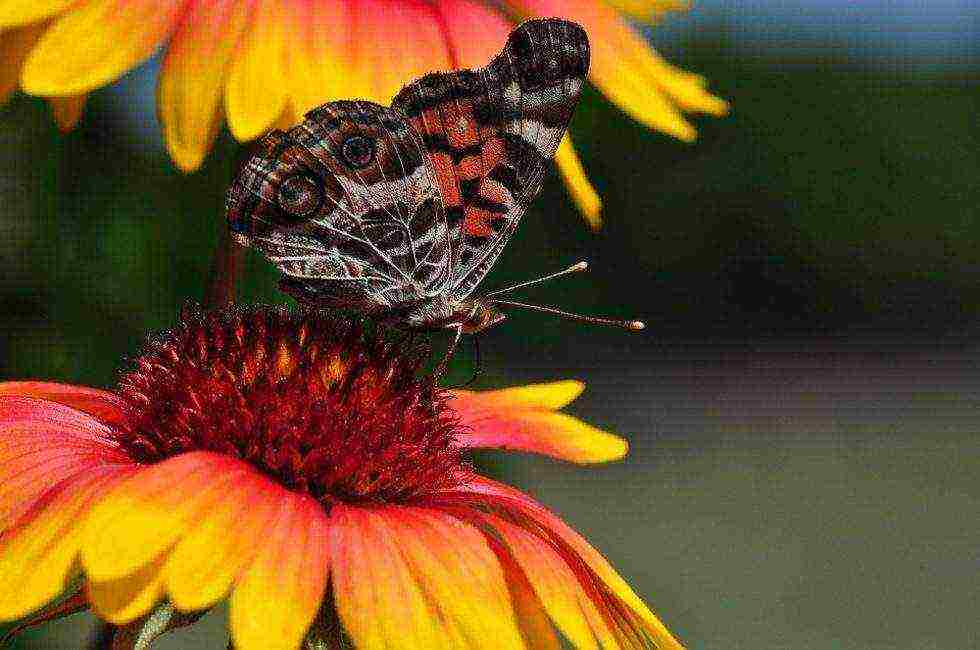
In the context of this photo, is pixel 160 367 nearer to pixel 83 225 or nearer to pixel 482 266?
pixel 482 266

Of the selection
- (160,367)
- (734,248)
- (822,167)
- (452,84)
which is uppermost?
(822,167)

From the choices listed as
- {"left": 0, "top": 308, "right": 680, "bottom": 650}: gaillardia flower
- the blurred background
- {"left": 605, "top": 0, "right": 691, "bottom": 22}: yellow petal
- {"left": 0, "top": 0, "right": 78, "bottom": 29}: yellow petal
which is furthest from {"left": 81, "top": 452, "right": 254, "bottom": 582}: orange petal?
the blurred background

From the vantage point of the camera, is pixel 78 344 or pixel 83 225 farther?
pixel 83 225

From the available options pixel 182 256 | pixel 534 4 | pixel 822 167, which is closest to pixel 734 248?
pixel 822 167

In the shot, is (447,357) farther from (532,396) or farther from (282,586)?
(282,586)

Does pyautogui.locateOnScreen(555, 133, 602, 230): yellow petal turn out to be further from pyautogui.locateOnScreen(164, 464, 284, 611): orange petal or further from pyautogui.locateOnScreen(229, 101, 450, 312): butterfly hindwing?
pyautogui.locateOnScreen(164, 464, 284, 611): orange petal
